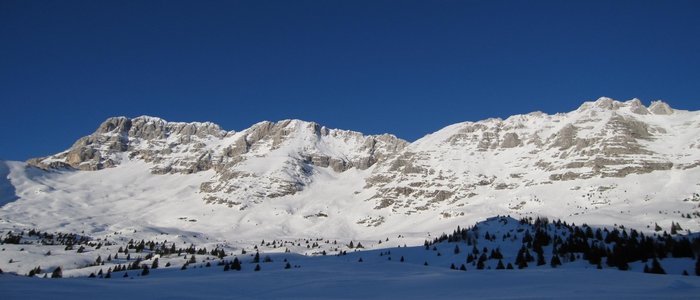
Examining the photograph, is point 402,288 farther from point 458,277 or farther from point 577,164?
point 577,164

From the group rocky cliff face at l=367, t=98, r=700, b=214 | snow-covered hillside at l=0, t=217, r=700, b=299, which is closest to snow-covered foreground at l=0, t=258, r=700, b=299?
snow-covered hillside at l=0, t=217, r=700, b=299

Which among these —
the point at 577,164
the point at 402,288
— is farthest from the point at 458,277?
the point at 577,164

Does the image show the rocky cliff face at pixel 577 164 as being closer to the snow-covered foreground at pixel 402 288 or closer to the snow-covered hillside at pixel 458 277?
the snow-covered hillside at pixel 458 277

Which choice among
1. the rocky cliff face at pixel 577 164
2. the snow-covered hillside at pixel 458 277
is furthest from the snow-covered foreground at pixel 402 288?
the rocky cliff face at pixel 577 164

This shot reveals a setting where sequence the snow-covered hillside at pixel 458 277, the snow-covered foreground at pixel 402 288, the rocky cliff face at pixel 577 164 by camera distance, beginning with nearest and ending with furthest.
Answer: the snow-covered foreground at pixel 402 288 < the snow-covered hillside at pixel 458 277 < the rocky cliff face at pixel 577 164

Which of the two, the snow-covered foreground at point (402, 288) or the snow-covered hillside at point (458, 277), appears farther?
the snow-covered hillside at point (458, 277)

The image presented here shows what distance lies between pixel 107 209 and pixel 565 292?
204299 millimetres

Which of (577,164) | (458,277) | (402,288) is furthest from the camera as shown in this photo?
(577,164)

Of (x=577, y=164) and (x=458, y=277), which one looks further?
(x=577, y=164)

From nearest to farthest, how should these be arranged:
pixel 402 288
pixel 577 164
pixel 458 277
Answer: pixel 402 288 → pixel 458 277 → pixel 577 164

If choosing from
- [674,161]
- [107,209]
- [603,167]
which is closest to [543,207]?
[603,167]

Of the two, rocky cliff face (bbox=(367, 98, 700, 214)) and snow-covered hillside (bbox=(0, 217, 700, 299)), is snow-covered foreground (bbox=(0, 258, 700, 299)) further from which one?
rocky cliff face (bbox=(367, 98, 700, 214))

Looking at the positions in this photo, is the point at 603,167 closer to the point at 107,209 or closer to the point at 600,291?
the point at 600,291

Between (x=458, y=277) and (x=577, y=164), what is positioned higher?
(x=577, y=164)
